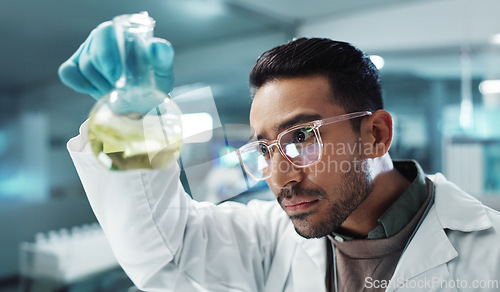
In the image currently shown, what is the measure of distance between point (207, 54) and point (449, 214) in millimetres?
1163

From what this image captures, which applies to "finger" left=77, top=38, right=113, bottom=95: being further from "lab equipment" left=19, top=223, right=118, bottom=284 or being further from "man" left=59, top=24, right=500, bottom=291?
"lab equipment" left=19, top=223, right=118, bottom=284

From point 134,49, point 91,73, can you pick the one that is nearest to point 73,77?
point 91,73

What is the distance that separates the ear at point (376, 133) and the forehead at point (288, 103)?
0.33ft

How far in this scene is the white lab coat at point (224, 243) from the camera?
0.95 meters

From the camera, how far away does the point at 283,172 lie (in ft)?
2.97

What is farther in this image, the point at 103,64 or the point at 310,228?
the point at 310,228

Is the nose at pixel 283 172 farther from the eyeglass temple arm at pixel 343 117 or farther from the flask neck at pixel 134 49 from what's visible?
the flask neck at pixel 134 49

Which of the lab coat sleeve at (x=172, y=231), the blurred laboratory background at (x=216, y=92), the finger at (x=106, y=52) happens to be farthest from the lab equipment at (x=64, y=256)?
the finger at (x=106, y=52)

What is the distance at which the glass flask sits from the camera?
534mm

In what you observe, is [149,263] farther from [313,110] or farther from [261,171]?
[313,110]

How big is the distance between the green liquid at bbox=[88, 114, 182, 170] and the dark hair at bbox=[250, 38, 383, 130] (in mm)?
493

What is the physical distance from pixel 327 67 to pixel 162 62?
1.69 feet

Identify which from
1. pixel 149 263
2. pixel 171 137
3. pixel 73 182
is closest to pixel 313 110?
pixel 171 137

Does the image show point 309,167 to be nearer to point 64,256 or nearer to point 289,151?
point 289,151
